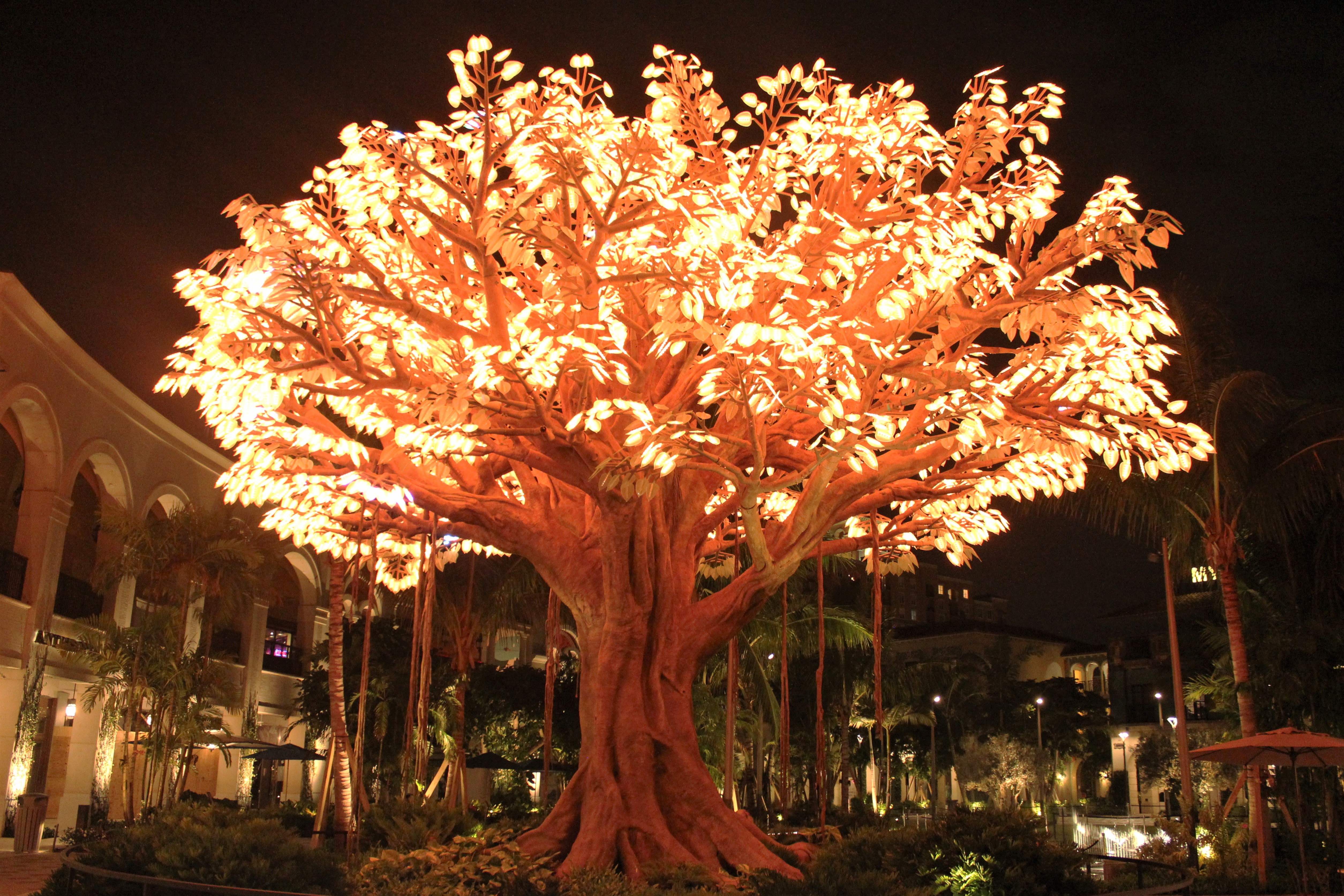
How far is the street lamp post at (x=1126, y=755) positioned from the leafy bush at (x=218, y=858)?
55762mm

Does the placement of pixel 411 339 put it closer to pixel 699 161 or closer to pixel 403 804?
pixel 699 161

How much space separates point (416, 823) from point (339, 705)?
4.95 meters

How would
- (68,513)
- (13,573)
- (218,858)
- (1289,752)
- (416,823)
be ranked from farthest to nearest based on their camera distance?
(68,513)
(13,573)
(1289,752)
(416,823)
(218,858)

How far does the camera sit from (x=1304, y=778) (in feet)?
59.6

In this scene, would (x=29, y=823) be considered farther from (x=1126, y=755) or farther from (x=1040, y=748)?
(x=1126, y=755)

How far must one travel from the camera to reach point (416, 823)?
11023mm

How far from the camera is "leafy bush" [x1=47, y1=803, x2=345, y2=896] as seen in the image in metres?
7.72

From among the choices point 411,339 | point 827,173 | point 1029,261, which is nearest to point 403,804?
point 411,339

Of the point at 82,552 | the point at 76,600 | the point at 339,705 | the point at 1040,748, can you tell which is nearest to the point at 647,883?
the point at 339,705

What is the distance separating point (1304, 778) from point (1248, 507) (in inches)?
181

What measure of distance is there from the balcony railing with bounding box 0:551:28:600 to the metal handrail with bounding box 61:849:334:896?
12591mm

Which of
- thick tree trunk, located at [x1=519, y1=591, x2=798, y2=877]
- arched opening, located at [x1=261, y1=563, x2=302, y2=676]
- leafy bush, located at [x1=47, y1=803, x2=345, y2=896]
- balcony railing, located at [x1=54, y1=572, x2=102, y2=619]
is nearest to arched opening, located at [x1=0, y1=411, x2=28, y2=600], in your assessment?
balcony railing, located at [x1=54, y1=572, x2=102, y2=619]

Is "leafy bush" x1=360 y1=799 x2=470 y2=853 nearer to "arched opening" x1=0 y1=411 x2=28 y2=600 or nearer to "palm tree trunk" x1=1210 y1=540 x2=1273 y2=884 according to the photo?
"palm tree trunk" x1=1210 y1=540 x2=1273 y2=884

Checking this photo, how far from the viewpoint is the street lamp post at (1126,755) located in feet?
186
